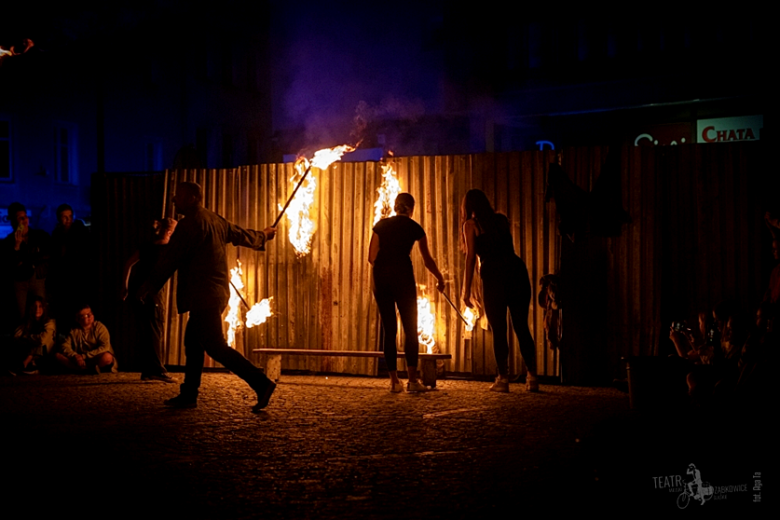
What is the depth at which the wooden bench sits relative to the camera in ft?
35.1

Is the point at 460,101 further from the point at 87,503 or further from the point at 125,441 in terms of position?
the point at 87,503

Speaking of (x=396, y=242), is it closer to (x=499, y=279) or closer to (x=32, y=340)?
(x=499, y=279)

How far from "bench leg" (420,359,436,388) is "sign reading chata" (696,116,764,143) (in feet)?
52.7

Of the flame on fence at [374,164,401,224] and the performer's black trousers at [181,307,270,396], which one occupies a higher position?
the flame on fence at [374,164,401,224]

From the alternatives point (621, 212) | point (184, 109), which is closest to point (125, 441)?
point (621, 212)

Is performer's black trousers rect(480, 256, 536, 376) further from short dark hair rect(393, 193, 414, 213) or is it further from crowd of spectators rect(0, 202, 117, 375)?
crowd of spectators rect(0, 202, 117, 375)

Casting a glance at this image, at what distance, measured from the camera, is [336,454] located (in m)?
6.86

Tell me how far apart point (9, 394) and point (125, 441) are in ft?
12.0

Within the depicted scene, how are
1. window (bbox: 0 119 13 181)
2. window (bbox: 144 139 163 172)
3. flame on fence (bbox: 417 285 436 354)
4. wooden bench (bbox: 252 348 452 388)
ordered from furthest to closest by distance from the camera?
window (bbox: 144 139 163 172) → window (bbox: 0 119 13 181) → flame on fence (bbox: 417 285 436 354) → wooden bench (bbox: 252 348 452 388)

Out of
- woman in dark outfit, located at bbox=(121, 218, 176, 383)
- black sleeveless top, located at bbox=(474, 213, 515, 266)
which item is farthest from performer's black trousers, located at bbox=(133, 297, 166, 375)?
black sleeveless top, located at bbox=(474, 213, 515, 266)

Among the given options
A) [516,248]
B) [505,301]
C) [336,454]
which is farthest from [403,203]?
[336,454]

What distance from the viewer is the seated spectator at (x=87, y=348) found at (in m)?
12.5

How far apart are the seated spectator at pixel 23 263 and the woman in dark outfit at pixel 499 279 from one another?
6378 millimetres

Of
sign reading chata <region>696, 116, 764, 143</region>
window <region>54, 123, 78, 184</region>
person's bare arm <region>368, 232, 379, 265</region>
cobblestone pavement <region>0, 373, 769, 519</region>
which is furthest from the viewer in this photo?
window <region>54, 123, 78, 184</region>
